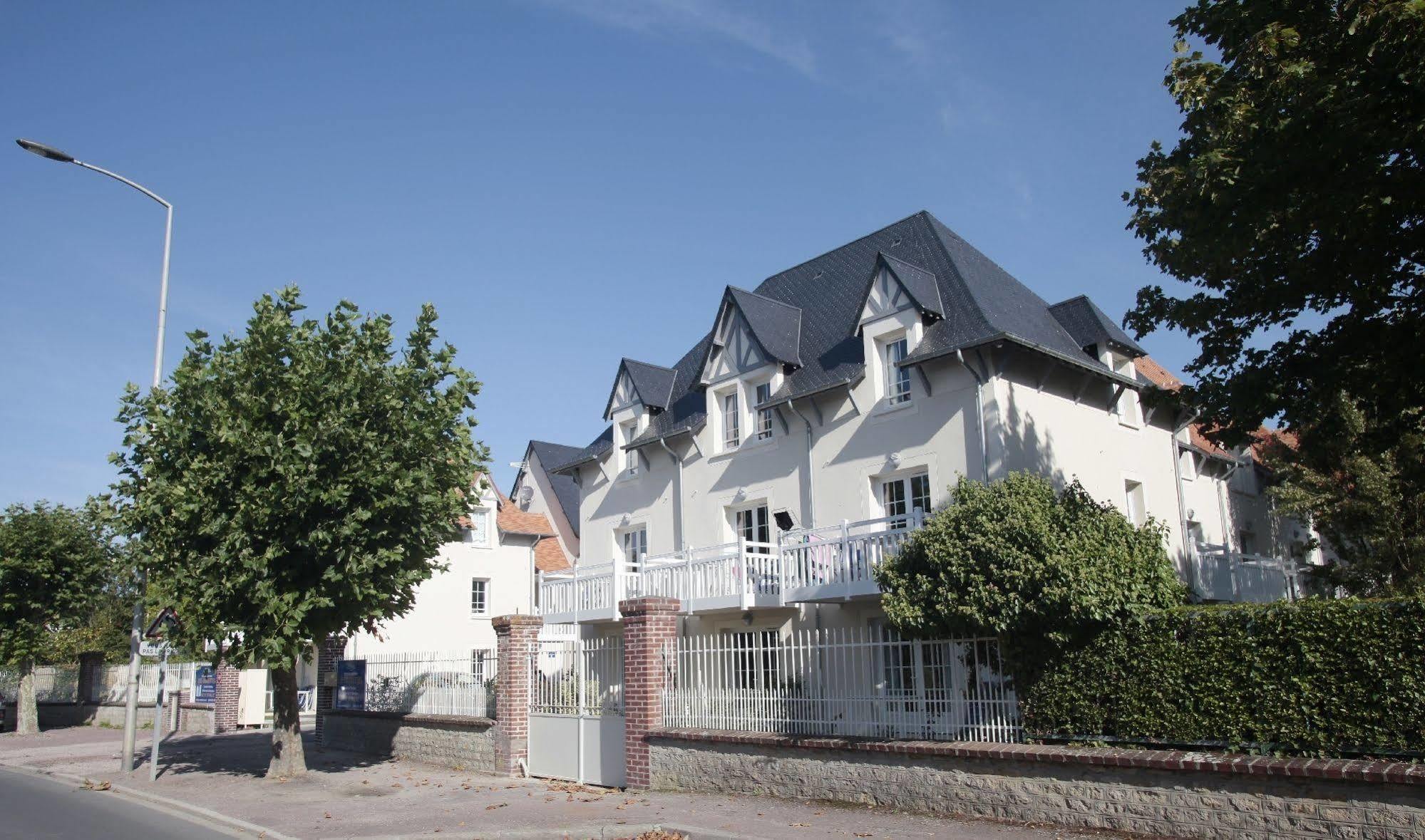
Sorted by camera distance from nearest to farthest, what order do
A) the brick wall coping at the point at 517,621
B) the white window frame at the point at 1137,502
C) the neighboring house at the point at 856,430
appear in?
1. the brick wall coping at the point at 517,621
2. the neighboring house at the point at 856,430
3. the white window frame at the point at 1137,502

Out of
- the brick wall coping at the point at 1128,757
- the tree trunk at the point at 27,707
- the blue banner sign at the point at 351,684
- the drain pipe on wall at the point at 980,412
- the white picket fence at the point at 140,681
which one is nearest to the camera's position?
the brick wall coping at the point at 1128,757

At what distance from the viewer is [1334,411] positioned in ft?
42.8

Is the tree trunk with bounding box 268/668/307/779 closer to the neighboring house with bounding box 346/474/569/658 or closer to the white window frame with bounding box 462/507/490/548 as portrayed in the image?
the neighboring house with bounding box 346/474/569/658

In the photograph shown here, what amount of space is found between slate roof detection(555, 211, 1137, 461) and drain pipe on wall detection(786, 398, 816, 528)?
0.44 m

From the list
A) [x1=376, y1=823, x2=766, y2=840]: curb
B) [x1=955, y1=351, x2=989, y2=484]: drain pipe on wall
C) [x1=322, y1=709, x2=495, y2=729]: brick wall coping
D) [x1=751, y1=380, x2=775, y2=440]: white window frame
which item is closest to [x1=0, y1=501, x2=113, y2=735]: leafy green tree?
[x1=322, y1=709, x2=495, y2=729]: brick wall coping

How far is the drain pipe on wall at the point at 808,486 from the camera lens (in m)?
20.7

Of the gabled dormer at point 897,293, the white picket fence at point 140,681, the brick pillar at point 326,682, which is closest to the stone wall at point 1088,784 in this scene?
the gabled dormer at point 897,293

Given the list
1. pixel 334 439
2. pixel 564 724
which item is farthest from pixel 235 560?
pixel 564 724

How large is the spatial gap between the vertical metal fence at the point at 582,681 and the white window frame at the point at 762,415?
636cm

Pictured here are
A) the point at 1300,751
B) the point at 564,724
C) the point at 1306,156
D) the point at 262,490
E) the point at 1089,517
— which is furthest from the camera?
the point at 564,724

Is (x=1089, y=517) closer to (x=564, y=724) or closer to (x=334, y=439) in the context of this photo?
(x=564, y=724)

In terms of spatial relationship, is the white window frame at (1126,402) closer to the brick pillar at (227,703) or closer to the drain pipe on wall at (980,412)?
the drain pipe on wall at (980,412)

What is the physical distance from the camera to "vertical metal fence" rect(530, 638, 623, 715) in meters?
16.4

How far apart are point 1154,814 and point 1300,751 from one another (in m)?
1.45
